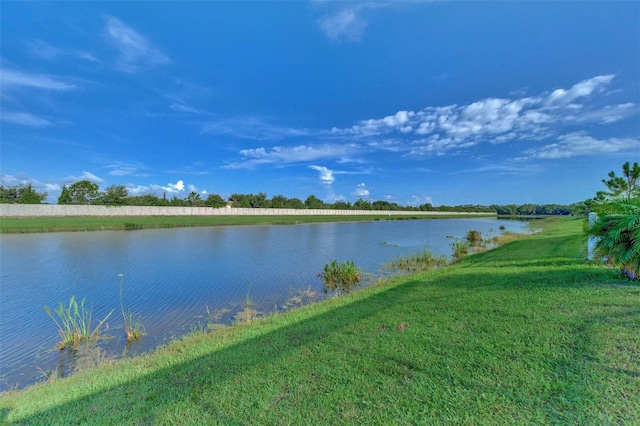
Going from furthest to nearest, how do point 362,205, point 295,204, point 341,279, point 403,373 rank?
point 362,205
point 295,204
point 341,279
point 403,373

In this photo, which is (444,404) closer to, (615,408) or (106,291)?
(615,408)

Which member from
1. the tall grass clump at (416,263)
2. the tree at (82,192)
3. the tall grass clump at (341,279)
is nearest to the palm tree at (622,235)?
the tall grass clump at (341,279)

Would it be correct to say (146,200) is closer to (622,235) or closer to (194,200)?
(194,200)

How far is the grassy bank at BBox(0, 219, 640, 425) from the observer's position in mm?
2340

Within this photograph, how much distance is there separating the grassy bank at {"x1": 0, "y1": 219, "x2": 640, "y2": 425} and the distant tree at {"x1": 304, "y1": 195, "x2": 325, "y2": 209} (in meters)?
78.8

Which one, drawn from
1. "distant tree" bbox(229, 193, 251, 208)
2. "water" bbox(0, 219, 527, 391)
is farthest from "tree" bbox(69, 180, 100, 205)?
"water" bbox(0, 219, 527, 391)

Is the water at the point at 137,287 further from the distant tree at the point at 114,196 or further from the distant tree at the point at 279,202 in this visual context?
the distant tree at the point at 279,202

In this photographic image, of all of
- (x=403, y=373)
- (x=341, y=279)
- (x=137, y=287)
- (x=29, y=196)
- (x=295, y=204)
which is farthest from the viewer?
(x=295, y=204)

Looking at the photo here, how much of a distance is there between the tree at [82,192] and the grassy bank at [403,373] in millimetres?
59322

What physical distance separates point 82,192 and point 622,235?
65014mm

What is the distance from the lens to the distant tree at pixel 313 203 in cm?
8391

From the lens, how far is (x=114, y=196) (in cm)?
4706

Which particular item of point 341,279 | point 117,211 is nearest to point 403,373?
point 341,279

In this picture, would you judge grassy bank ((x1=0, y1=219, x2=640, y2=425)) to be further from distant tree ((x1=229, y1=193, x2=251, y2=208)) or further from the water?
distant tree ((x1=229, y1=193, x2=251, y2=208))
